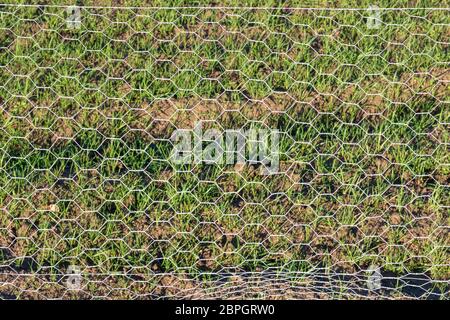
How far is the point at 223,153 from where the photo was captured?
232cm

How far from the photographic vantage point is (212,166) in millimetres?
2295

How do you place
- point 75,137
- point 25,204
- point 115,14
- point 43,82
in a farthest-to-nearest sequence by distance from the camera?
point 115,14, point 43,82, point 75,137, point 25,204

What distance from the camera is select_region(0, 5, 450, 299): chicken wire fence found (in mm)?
2102

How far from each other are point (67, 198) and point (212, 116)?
1.90ft

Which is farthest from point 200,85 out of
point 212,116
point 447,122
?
point 447,122

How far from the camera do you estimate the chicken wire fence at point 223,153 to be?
210 cm

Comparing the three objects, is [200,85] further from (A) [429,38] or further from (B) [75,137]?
(A) [429,38]

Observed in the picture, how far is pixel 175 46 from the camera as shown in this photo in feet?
8.57

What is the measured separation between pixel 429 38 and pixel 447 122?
406 mm

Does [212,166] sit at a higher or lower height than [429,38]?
lower

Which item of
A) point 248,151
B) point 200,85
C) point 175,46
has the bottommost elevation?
point 248,151

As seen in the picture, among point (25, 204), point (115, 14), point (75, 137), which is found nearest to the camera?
point (25, 204)

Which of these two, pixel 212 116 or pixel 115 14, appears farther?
pixel 115 14

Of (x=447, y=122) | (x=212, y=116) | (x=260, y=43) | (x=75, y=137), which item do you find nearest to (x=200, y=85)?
(x=212, y=116)
